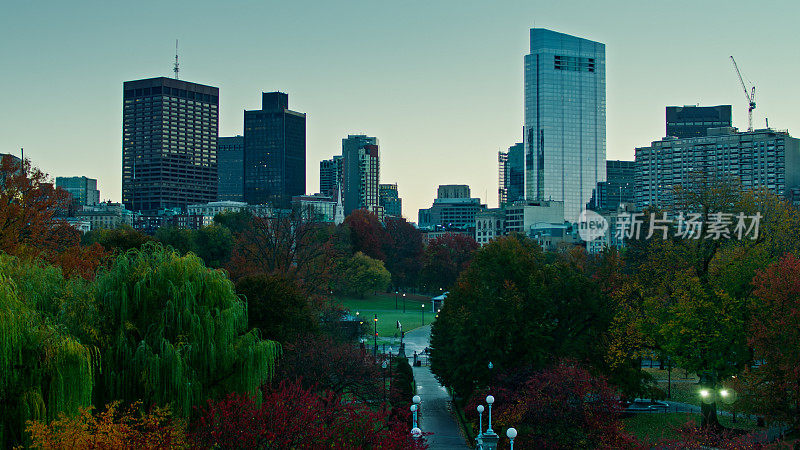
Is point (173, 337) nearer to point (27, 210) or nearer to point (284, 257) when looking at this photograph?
point (27, 210)

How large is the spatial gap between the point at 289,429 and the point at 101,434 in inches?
196

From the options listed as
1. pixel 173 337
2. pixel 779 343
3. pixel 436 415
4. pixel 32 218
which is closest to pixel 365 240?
pixel 436 415

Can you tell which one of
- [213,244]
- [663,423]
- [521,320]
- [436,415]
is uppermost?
[213,244]

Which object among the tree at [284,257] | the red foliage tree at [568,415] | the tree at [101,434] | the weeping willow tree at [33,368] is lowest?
the red foliage tree at [568,415]

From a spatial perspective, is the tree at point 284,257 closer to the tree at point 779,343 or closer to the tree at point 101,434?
the tree at point 779,343

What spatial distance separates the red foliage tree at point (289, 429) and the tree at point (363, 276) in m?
83.1

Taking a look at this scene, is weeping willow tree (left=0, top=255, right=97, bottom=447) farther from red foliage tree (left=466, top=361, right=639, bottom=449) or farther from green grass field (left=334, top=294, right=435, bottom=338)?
green grass field (left=334, top=294, right=435, bottom=338)

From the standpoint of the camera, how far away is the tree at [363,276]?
109750mm

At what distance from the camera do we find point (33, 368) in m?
24.0

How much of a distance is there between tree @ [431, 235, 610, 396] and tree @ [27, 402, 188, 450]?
22.3 m

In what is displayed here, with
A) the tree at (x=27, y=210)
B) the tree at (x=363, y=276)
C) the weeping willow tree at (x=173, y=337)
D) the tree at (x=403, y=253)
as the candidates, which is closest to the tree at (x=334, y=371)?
the weeping willow tree at (x=173, y=337)

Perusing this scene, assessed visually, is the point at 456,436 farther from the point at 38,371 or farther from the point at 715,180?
the point at 38,371

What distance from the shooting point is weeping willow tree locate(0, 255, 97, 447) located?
23422mm

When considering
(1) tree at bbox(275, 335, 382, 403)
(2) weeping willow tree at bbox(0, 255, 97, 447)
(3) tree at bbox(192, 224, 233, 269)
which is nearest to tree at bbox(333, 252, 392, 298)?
(3) tree at bbox(192, 224, 233, 269)
